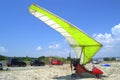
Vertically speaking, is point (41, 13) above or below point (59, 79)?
above

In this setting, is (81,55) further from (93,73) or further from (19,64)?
(19,64)

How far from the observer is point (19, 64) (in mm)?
46594

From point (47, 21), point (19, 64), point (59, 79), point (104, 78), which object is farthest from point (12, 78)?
point (19, 64)

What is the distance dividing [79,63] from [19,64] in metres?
24.1

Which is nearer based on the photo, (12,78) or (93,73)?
(12,78)

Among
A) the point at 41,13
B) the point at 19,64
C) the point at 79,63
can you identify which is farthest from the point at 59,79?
the point at 19,64

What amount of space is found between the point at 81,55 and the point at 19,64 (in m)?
24.0

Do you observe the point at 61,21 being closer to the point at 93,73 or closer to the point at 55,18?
the point at 55,18

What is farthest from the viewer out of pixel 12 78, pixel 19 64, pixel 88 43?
pixel 19 64

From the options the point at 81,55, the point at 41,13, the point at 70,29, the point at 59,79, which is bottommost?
the point at 59,79

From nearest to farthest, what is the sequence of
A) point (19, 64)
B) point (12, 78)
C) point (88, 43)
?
point (12, 78) → point (88, 43) → point (19, 64)

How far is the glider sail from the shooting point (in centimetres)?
2359

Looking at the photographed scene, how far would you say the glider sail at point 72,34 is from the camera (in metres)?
23.6

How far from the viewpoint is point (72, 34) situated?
23.9 metres
